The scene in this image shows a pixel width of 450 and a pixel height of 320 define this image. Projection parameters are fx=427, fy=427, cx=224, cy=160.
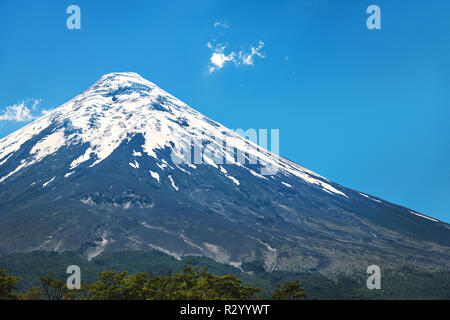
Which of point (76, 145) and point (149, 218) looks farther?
point (76, 145)

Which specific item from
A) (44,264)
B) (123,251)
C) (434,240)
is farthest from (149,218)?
(434,240)

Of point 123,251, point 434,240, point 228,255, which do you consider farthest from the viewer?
point 434,240

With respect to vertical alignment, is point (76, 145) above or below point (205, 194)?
above

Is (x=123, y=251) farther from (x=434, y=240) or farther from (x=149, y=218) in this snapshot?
(x=434, y=240)
